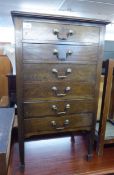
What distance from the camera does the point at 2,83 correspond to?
3758 mm

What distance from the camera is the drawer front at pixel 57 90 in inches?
36.2

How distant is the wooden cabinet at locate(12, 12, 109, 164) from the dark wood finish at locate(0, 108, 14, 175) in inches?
3.7

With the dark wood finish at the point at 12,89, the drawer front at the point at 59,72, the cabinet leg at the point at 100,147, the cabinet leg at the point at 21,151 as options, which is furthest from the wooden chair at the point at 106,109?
the dark wood finish at the point at 12,89

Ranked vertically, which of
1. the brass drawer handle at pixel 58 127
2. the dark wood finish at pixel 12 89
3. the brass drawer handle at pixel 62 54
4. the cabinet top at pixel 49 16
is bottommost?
the brass drawer handle at pixel 58 127

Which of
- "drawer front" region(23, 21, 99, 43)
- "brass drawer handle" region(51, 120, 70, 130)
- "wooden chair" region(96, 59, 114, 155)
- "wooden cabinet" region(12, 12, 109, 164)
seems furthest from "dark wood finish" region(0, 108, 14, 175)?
"wooden chair" region(96, 59, 114, 155)

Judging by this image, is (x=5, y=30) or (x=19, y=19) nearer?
(x=19, y=19)

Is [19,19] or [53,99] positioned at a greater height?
[19,19]

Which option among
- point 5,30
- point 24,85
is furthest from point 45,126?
point 5,30

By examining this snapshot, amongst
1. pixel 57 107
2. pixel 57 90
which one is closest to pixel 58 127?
pixel 57 107

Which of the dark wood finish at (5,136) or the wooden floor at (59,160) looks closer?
the dark wood finish at (5,136)

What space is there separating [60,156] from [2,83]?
294 centimetres

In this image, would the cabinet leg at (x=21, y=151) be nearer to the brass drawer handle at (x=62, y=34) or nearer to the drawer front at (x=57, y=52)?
the drawer front at (x=57, y=52)

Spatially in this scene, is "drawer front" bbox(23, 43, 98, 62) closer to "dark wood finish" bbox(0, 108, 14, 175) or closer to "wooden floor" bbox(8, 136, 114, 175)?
"dark wood finish" bbox(0, 108, 14, 175)

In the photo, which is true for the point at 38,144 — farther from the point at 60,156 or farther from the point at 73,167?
the point at 73,167
